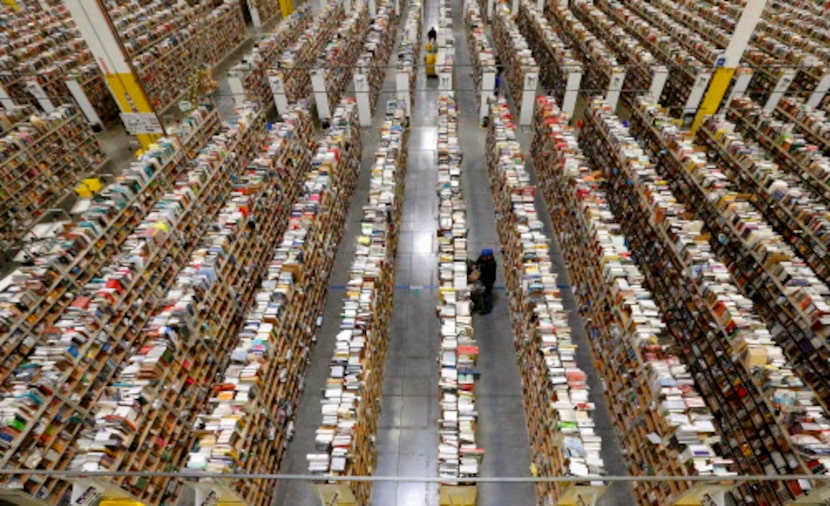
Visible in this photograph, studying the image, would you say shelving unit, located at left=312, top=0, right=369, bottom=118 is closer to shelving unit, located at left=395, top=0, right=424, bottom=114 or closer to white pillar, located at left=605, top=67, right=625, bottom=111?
shelving unit, located at left=395, top=0, right=424, bottom=114

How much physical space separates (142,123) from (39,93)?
725cm

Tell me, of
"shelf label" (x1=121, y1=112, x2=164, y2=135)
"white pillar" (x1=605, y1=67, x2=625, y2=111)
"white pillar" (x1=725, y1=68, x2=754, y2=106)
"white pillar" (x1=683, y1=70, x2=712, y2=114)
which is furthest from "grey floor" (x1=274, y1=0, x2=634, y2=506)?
"white pillar" (x1=725, y1=68, x2=754, y2=106)

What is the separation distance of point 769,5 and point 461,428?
1123 inches

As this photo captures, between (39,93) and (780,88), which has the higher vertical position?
(780,88)

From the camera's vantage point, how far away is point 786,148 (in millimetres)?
11461

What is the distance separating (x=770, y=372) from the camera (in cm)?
598

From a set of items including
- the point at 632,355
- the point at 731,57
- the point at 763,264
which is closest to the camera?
the point at 632,355

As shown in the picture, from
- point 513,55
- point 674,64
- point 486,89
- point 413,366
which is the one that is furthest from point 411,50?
point 413,366

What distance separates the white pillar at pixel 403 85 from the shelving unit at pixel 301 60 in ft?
11.2

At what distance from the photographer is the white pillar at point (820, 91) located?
14.5 metres

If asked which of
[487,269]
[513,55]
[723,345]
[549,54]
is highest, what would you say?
[549,54]

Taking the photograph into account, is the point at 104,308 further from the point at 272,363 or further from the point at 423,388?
the point at 423,388

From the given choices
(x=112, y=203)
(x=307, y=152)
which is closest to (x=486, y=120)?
(x=307, y=152)

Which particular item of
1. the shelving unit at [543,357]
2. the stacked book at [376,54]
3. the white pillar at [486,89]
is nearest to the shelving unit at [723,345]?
the shelving unit at [543,357]
